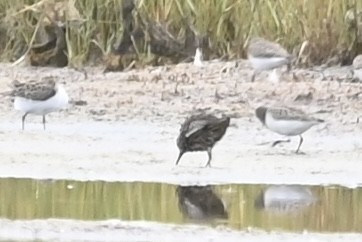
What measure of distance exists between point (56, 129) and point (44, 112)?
0.04 metres

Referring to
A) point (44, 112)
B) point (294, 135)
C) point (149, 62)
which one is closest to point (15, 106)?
Result: point (44, 112)

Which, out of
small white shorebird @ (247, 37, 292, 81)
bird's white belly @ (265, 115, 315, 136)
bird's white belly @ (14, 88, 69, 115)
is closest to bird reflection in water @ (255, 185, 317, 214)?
bird's white belly @ (265, 115, 315, 136)

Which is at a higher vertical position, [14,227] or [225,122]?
[225,122]

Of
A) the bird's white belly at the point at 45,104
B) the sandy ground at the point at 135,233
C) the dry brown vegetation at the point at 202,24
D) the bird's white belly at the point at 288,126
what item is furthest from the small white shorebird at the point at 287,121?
the bird's white belly at the point at 45,104

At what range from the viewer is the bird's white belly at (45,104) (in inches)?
107

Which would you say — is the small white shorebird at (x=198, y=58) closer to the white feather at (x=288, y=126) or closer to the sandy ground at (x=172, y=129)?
the sandy ground at (x=172, y=129)

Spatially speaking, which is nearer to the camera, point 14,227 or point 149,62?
point 14,227

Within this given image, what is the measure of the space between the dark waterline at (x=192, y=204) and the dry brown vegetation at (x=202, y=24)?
28cm

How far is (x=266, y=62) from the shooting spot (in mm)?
2725

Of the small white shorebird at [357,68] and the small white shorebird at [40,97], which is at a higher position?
the small white shorebird at [357,68]

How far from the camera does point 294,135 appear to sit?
2.67 meters

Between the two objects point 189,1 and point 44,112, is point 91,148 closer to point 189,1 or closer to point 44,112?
point 44,112

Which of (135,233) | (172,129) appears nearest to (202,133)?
(172,129)

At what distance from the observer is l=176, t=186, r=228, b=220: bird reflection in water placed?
8.31 feet
